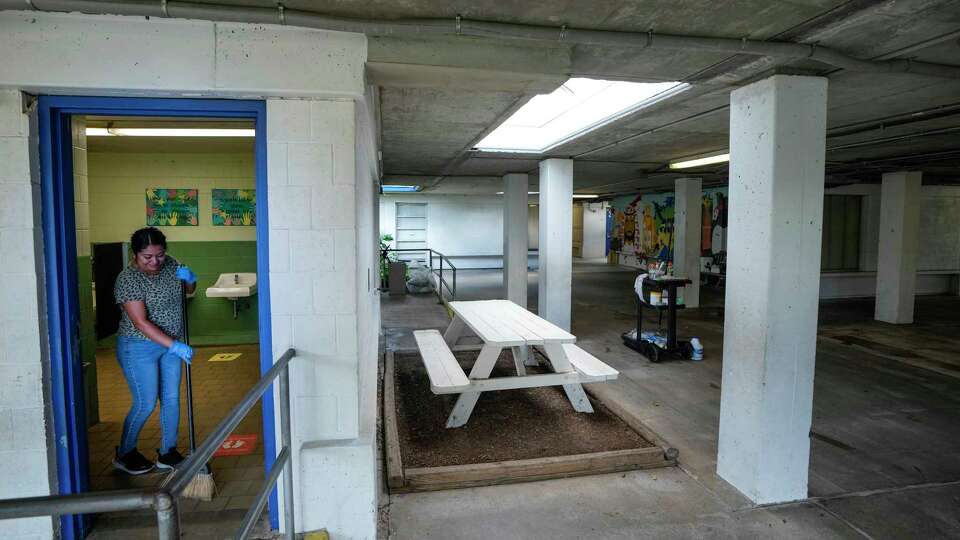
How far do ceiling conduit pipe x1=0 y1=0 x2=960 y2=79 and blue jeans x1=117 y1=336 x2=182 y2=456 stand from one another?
1.91m

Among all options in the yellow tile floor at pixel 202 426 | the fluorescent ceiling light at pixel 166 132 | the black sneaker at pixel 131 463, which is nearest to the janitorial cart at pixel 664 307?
the yellow tile floor at pixel 202 426

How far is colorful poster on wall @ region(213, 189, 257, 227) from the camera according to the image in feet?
23.6

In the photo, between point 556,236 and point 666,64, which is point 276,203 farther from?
point 556,236

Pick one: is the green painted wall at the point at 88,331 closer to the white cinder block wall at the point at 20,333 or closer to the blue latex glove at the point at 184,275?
the blue latex glove at the point at 184,275

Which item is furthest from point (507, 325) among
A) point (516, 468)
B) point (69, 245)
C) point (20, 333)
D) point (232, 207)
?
point (232, 207)

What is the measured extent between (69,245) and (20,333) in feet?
1.54

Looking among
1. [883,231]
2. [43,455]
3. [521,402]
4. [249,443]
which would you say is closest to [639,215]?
[883,231]

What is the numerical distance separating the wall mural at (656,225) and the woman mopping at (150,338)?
44.2 feet

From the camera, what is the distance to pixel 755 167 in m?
3.43

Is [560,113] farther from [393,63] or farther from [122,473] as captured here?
[122,473]

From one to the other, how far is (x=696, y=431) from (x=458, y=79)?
3.60m

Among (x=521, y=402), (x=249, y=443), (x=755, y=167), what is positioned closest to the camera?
(x=755, y=167)

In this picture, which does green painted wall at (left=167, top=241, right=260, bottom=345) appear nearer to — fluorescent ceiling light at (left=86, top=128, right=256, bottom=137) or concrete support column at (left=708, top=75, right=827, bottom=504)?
fluorescent ceiling light at (left=86, top=128, right=256, bottom=137)

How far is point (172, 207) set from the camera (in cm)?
712
